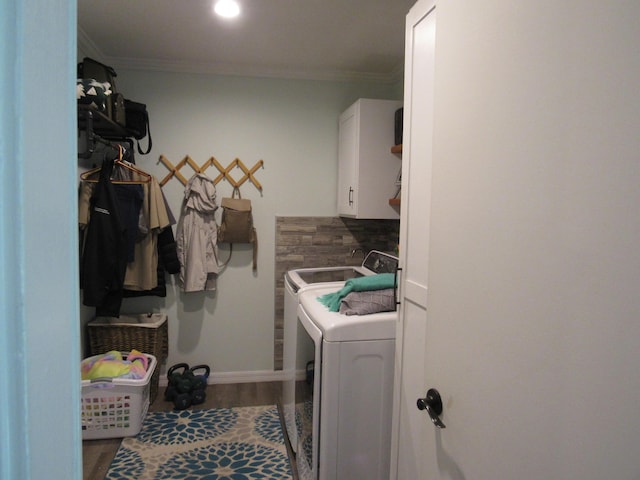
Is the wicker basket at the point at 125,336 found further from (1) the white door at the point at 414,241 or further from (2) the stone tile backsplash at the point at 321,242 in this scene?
(1) the white door at the point at 414,241

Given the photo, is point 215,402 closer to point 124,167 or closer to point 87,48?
point 124,167

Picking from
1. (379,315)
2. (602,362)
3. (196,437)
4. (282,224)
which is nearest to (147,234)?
(282,224)

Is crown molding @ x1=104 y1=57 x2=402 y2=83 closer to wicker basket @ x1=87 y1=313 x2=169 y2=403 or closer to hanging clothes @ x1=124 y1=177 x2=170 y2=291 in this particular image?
hanging clothes @ x1=124 y1=177 x2=170 y2=291

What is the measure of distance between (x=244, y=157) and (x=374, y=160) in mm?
1047

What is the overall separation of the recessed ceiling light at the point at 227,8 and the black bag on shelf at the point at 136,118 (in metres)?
0.96

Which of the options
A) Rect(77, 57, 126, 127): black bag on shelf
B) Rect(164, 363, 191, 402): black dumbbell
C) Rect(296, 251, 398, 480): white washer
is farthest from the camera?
Rect(164, 363, 191, 402): black dumbbell

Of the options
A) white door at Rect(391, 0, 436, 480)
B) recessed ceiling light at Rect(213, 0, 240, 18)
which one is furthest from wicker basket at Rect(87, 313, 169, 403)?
recessed ceiling light at Rect(213, 0, 240, 18)

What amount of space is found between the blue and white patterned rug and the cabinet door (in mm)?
1560

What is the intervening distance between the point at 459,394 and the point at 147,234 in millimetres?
2489

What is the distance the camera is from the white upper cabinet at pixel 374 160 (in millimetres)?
2736

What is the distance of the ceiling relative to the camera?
2.18m

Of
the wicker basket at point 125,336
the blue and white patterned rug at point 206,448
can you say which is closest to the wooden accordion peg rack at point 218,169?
the wicker basket at point 125,336

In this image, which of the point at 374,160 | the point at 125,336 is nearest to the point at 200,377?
the point at 125,336

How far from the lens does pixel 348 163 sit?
296cm
